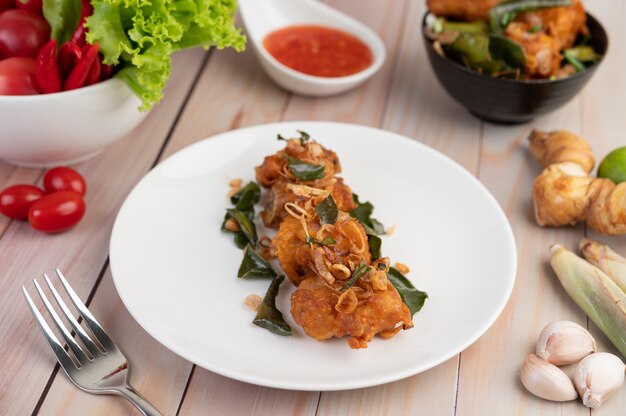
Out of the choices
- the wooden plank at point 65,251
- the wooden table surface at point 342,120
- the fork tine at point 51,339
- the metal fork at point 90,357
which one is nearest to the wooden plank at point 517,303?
the wooden table surface at point 342,120

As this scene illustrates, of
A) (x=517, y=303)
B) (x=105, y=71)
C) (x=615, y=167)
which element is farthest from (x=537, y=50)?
(x=105, y=71)

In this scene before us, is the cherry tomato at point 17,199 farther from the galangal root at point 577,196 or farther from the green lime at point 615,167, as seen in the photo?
the green lime at point 615,167

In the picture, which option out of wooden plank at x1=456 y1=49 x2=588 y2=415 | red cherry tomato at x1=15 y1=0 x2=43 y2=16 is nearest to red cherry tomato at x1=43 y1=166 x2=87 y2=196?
red cherry tomato at x1=15 y1=0 x2=43 y2=16

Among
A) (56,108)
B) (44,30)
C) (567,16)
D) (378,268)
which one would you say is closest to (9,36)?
(44,30)

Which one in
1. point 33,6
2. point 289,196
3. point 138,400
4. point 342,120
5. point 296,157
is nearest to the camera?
point 138,400

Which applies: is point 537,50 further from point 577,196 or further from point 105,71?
point 105,71

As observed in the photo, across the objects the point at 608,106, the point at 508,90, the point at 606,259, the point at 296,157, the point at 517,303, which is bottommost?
the point at 608,106
